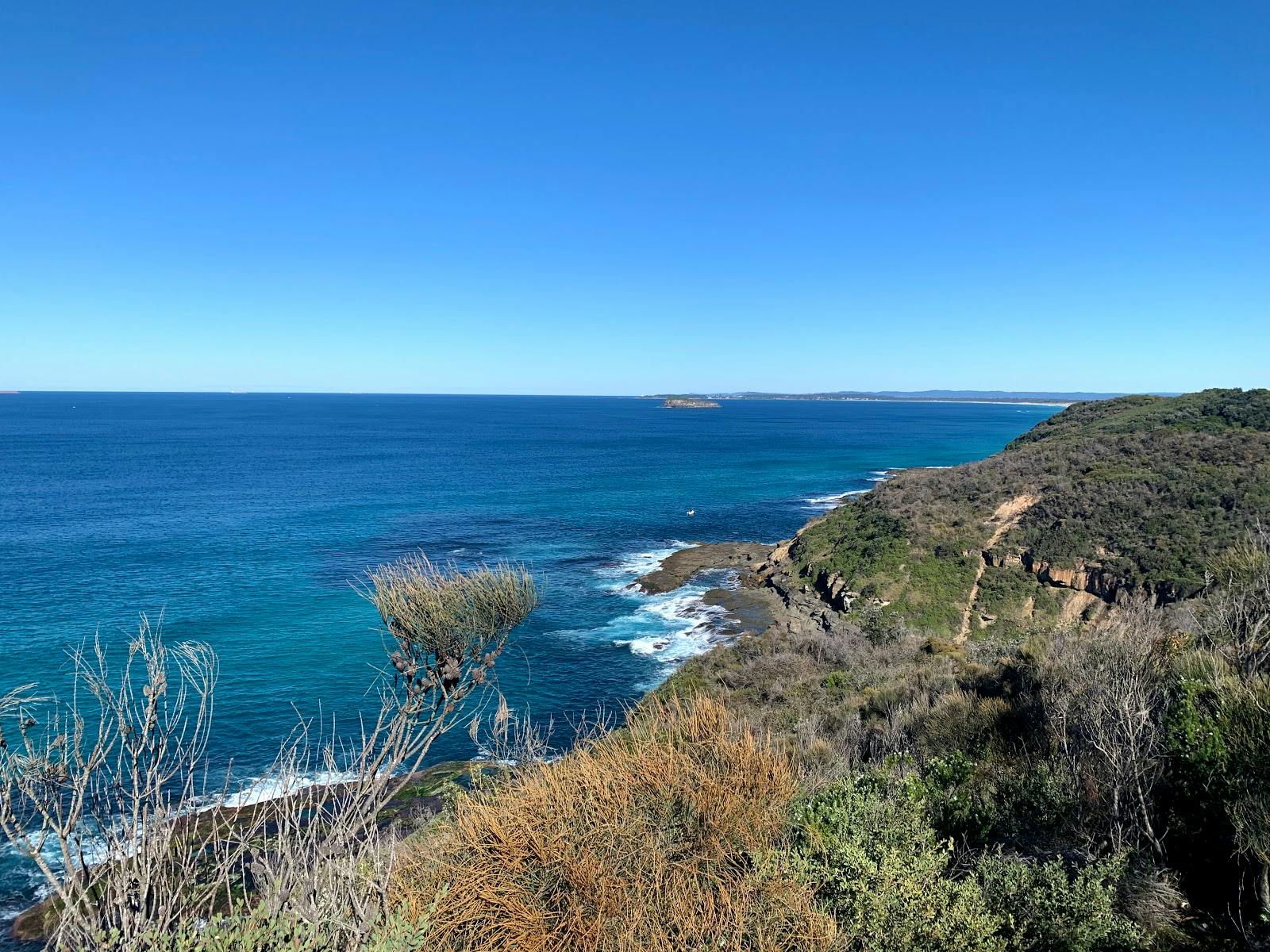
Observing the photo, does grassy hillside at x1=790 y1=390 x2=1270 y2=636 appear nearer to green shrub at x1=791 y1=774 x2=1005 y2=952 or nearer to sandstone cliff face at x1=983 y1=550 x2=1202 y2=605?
sandstone cliff face at x1=983 y1=550 x2=1202 y2=605

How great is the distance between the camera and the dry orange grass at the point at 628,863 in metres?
6.39

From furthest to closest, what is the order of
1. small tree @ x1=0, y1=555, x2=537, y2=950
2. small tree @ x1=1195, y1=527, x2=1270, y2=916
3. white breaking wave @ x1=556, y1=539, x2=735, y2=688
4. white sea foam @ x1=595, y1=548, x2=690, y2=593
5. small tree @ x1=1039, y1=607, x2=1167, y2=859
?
1. white sea foam @ x1=595, y1=548, x2=690, y2=593
2. white breaking wave @ x1=556, y1=539, x2=735, y2=688
3. small tree @ x1=1039, y1=607, x2=1167, y2=859
4. small tree @ x1=1195, y1=527, x2=1270, y2=916
5. small tree @ x1=0, y1=555, x2=537, y2=950

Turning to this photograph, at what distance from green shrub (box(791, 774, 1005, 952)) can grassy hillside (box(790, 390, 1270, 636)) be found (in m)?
23.3

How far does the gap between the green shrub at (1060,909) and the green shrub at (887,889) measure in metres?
0.38

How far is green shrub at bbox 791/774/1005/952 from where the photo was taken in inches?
268

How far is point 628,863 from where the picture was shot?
22.8ft

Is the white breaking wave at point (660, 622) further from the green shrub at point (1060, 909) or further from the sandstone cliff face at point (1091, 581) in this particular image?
the green shrub at point (1060, 909)

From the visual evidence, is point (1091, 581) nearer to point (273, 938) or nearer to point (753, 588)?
point (753, 588)

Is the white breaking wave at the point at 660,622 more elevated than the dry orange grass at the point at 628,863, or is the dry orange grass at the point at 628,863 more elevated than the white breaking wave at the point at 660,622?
the dry orange grass at the point at 628,863

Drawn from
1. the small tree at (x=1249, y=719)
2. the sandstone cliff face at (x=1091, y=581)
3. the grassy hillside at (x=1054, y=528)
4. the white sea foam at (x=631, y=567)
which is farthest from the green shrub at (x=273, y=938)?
the white sea foam at (x=631, y=567)

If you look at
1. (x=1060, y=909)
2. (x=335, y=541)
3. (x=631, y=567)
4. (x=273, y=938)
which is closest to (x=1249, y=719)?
(x=1060, y=909)

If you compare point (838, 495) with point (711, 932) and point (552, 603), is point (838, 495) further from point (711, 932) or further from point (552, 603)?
point (711, 932)

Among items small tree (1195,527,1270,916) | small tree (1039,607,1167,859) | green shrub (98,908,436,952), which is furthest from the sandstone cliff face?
green shrub (98,908,436,952)

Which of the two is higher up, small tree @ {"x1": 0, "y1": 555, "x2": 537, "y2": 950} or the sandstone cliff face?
small tree @ {"x1": 0, "y1": 555, "x2": 537, "y2": 950}
